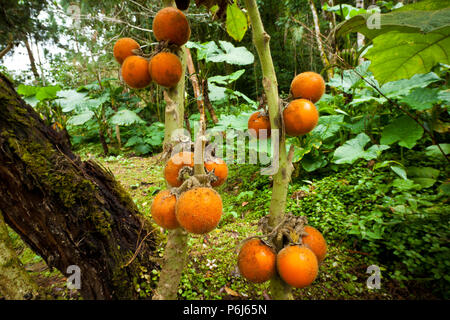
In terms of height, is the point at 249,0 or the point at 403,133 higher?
the point at 249,0

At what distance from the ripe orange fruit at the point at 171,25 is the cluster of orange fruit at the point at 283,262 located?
2.69ft

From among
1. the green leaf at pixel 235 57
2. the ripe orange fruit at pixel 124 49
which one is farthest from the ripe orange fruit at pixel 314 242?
the green leaf at pixel 235 57

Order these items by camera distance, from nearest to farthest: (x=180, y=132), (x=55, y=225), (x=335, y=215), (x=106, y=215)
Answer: (x=180, y=132)
(x=55, y=225)
(x=106, y=215)
(x=335, y=215)

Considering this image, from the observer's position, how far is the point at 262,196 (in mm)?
2492

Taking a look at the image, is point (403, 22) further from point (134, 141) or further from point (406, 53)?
point (134, 141)

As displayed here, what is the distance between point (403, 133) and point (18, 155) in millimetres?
2634

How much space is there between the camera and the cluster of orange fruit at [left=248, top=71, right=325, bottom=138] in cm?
75

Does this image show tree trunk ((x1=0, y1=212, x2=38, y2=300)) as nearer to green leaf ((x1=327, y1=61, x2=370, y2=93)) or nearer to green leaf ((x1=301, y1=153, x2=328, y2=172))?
green leaf ((x1=301, y1=153, x2=328, y2=172))

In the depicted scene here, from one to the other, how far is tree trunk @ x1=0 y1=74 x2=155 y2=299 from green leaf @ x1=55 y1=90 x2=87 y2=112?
12.5 feet

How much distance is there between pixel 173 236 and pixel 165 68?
0.71 meters

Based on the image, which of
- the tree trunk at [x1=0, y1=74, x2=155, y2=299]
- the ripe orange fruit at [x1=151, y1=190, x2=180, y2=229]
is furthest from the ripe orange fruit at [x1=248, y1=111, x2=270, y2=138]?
the tree trunk at [x1=0, y1=74, x2=155, y2=299]

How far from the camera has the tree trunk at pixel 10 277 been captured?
1040 millimetres
